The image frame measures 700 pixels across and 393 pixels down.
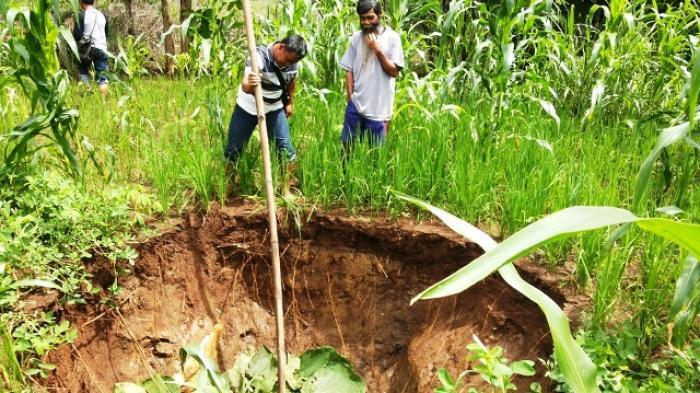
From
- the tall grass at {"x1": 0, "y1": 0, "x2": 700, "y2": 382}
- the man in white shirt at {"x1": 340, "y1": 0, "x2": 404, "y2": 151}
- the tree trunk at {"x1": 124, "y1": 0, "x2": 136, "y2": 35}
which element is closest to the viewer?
the tall grass at {"x1": 0, "y1": 0, "x2": 700, "y2": 382}

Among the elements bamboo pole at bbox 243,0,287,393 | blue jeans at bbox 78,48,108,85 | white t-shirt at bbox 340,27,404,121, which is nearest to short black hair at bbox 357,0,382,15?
white t-shirt at bbox 340,27,404,121

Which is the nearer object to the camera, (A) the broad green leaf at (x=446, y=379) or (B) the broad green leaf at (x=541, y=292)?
(B) the broad green leaf at (x=541, y=292)

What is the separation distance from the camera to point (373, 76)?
10.2ft

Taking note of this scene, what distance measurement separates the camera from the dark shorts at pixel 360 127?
3.18 meters

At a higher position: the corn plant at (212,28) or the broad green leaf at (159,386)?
the corn plant at (212,28)

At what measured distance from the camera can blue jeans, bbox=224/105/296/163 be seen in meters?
3.00

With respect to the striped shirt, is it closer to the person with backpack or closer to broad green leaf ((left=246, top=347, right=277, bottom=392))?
broad green leaf ((left=246, top=347, right=277, bottom=392))

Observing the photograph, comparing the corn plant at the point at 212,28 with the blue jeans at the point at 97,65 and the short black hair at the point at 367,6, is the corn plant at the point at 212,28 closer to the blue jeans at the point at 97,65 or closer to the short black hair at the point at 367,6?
the short black hair at the point at 367,6

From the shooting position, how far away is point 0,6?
2.12 m

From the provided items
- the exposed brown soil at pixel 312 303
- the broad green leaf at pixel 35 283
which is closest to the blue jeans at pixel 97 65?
the exposed brown soil at pixel 312 303

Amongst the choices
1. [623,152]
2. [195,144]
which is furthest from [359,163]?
[623,152]

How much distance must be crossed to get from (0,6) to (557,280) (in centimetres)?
268

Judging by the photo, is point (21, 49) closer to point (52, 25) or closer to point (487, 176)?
point (52, 25)

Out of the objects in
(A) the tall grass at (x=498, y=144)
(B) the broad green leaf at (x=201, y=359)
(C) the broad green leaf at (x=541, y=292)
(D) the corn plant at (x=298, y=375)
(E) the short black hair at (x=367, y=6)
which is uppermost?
(E) the short black hair at (x=367, y=6)
